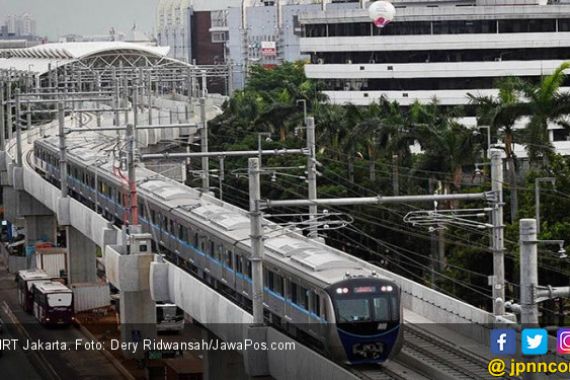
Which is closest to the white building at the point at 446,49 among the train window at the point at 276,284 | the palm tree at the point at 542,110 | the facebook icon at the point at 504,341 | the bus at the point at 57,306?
the palm tree at the point at 542,110

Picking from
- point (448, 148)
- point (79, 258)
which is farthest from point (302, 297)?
point (79, 258)

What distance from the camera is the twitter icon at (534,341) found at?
27844mm

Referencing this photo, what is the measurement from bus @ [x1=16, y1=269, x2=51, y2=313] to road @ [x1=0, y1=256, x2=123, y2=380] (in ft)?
2.34

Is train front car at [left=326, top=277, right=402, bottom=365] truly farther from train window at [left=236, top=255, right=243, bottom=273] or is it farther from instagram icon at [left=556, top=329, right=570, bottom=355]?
train window at [left=236, top=255, right=243, bottom=273]

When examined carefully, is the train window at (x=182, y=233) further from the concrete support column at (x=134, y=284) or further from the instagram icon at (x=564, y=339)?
the instagram icon at (x=564, y=339)

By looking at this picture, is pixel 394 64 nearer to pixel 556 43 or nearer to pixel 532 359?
pixel 556 43

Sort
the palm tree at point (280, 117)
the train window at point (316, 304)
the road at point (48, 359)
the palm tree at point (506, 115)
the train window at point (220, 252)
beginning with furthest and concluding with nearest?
1. the palm tree at point (280, 117)
2. the palm tree at point (506, 115)
3. the road at point (48, 359)
4. the train window at point (220, 252)
5. the train window at point (316, 304)

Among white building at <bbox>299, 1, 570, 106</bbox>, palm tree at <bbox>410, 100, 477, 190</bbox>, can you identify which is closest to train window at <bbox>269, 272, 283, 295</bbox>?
palm tree at <bbox>410, 100, 477, 190</bbox>

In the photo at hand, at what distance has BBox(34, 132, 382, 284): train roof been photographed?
1560 inches

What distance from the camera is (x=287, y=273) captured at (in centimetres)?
4134

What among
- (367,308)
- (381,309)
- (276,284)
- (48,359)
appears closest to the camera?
(367,308)

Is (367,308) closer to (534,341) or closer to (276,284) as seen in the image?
(276,284)

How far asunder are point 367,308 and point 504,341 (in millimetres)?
5401

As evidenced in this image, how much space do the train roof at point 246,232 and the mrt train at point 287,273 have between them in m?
0.02
